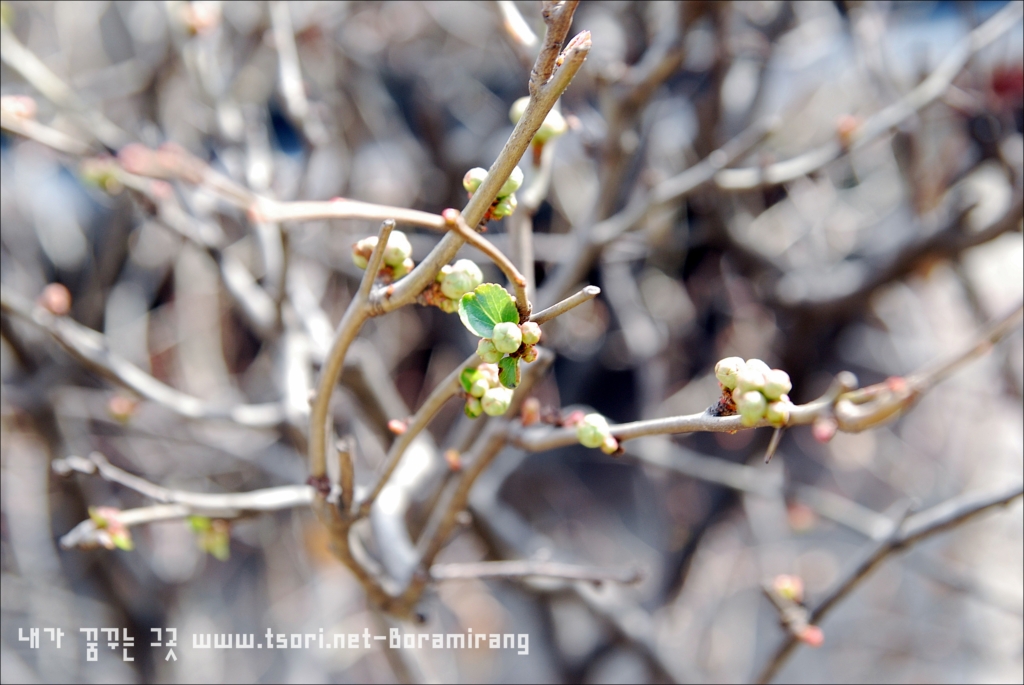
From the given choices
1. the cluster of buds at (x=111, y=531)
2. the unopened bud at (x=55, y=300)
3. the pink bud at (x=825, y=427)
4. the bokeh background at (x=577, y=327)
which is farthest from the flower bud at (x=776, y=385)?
the unopened bud at (x=55, y=300)

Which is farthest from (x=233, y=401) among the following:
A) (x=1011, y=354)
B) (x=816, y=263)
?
(x=1011, y=354)

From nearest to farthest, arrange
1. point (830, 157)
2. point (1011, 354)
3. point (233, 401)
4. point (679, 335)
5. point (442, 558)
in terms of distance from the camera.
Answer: point (830, 157) < point (1011, 354) < point (233, 401) < point (679, 335) < point (442, 558)

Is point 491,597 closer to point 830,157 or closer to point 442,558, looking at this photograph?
point 442,558

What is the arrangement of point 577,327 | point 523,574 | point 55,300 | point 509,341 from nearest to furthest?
1. point 509,341
2. point 523,574
3. point 55,300
4. point 577,327

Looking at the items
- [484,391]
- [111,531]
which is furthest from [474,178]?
[111,531]

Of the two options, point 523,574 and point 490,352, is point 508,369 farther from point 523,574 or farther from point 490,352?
point 523,574

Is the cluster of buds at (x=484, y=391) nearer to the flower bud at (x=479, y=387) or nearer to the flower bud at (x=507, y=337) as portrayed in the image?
the flower bud at (x=479, y=387)
